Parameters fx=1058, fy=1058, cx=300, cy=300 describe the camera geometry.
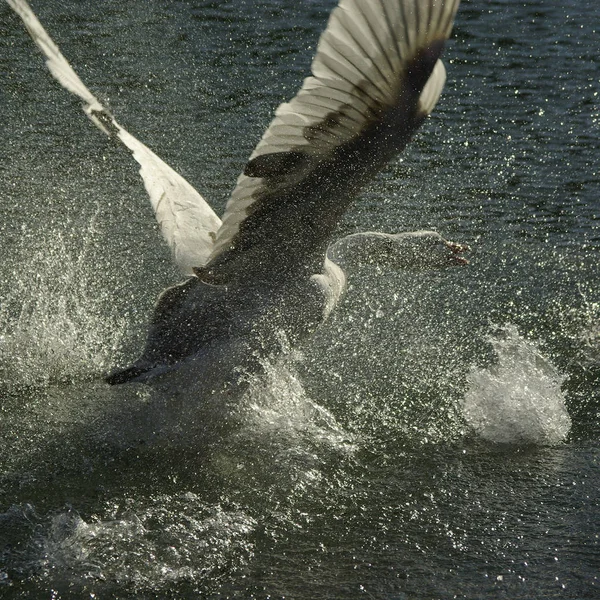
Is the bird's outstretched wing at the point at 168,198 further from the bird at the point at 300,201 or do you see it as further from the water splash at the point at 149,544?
the water splash at the point at 149,544

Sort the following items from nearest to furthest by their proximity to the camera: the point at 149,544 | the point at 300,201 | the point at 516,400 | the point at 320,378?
the point at 149,544 → the point at 300,201 → the point at 516,400 → the point at 320,378

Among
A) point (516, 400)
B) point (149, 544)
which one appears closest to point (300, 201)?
point (516, 400)

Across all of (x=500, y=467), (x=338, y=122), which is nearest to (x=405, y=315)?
(x=500, y=467)

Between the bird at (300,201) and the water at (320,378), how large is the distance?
0.34 metres

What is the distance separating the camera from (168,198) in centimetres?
667

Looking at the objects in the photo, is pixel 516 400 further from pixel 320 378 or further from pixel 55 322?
pixel 55 322

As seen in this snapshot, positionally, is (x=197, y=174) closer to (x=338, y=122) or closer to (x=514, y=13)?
(x=338, y=122)

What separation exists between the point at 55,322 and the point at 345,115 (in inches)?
108

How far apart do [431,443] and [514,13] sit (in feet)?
28.5

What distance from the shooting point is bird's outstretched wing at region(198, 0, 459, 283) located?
16.8 ft

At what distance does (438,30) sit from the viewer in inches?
203

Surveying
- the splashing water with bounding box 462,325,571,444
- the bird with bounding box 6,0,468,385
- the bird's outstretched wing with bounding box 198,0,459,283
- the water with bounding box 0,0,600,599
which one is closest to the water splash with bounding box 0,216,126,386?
the water with bounding box 0,0,600,599

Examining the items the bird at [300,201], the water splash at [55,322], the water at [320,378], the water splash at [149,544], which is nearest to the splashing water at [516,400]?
the water at [320,378]

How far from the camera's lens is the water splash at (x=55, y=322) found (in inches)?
264
